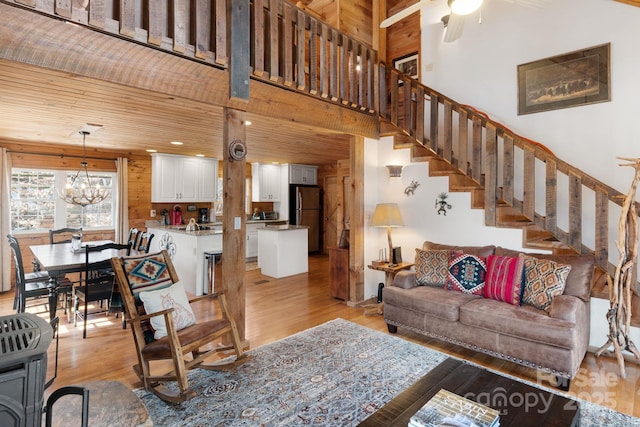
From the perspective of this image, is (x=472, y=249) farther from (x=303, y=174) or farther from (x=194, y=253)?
(x=303, y=174)

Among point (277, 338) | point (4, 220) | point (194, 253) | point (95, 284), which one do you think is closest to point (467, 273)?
point (277, 338)

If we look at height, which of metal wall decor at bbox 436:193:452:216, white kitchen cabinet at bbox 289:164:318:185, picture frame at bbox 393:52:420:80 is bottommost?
metal wall decor at bbox 436:193:452:216

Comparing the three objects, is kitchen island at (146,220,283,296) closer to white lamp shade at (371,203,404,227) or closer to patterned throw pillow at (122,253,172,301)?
patterned throw pillow at (122,253,172,301)

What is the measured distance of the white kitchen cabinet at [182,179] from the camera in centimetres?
652

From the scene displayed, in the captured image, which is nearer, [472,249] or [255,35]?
[255,35]

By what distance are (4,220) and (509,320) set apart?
6878mm

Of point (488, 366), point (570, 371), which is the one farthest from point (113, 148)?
point (570, 371)

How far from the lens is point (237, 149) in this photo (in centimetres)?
311

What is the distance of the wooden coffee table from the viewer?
1.58 m

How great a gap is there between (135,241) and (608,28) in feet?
20.2

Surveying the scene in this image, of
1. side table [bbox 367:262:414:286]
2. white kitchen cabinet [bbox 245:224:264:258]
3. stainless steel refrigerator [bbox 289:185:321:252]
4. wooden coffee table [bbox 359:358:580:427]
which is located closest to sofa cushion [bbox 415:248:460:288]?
side table [bbox 367:262:414:286]

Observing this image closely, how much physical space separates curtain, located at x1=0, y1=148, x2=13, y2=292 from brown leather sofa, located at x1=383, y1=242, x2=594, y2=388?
575cm

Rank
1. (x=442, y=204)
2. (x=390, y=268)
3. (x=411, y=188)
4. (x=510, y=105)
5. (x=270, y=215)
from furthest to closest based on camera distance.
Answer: (x=270, y=215) → (x=411, y=188) → (x=510, y=105) → (x=442, y=204) → (x=390, y=268)

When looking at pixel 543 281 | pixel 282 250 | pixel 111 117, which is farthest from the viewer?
pixel 282 250
